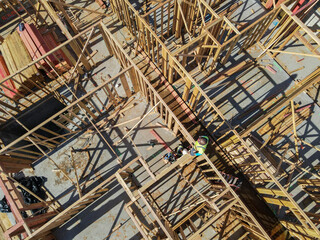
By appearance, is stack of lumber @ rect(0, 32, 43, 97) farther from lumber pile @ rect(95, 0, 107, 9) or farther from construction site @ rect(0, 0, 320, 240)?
lumber pile @ rect(95, 0, 107, 9)

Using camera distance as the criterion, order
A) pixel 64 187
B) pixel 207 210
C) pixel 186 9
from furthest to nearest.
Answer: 1. pixel 186 9
2. pixel 64 187
3. pixel 207 210

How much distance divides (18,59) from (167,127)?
9882 mm

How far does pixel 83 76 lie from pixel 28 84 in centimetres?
319

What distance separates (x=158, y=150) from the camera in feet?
36.7

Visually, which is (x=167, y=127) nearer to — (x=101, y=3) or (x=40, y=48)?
(x=40, y=48)

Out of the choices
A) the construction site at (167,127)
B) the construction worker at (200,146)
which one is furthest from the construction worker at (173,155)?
the construction worker at (200,146)

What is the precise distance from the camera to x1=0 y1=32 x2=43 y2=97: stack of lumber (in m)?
11.6

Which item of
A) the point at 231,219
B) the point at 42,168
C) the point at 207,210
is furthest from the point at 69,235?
the point at 231,219

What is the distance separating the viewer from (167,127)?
11.5 m

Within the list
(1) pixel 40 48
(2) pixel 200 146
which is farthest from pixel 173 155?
(1) pixel 40 48

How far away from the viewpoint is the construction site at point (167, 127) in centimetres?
1016

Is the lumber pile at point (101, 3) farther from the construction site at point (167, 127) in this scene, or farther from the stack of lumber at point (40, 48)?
the stack of lumber at point (40, 48)

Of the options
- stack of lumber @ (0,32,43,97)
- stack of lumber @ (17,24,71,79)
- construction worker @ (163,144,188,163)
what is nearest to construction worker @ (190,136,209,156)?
construction worker @ (163,144,188,163)

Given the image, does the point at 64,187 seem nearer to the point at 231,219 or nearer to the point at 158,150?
the point at 158,150
